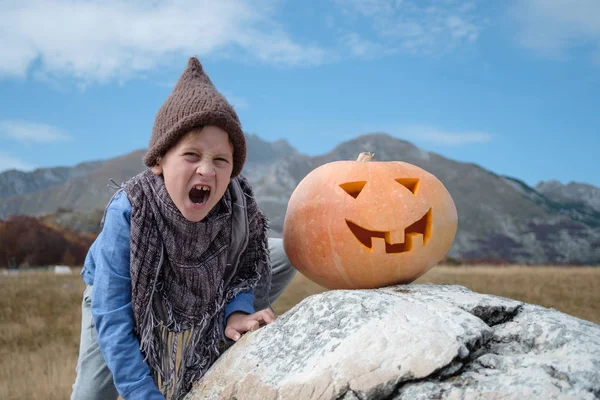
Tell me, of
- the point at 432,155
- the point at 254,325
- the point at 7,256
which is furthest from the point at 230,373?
the point at 432,155

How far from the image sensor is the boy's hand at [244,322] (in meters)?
3.52

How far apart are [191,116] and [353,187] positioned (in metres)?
1.08

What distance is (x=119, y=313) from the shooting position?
3365 mm

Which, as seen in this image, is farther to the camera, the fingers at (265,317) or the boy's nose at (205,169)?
the fingers at (265,317)

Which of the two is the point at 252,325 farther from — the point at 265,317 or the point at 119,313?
the point at 119,313

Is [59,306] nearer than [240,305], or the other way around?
[240,305]

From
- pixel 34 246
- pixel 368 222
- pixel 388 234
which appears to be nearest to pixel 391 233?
pixel 388 234

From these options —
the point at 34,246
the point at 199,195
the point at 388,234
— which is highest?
the point at 199,195

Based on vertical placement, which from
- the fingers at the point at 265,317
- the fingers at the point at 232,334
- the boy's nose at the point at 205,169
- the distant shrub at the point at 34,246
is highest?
the boy's nose at the point at 205,169

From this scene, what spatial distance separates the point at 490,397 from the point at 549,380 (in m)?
0.30

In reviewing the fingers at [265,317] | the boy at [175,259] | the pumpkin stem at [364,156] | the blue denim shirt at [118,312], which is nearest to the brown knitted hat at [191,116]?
the boy at [175,259]

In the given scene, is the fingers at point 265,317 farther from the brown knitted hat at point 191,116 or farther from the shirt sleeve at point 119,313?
the brown knitted hat at point 191,116

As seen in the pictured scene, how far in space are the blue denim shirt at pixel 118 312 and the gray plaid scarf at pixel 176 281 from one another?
7 cm

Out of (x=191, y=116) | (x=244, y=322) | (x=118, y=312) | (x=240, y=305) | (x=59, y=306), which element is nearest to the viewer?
(x=191, y=116)
